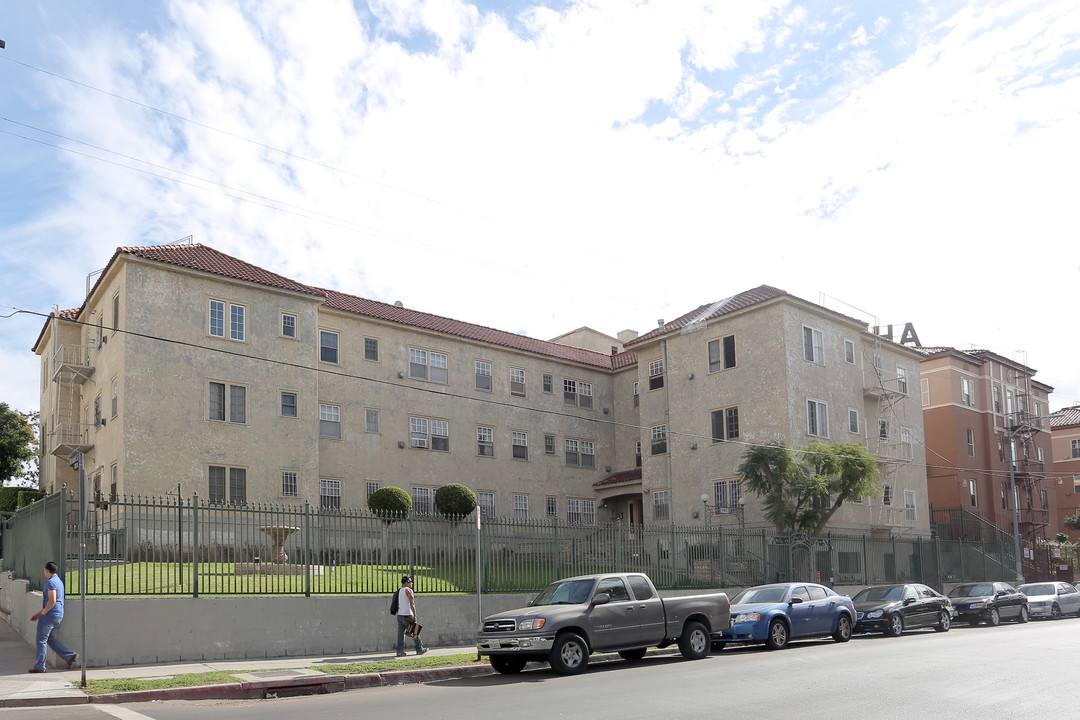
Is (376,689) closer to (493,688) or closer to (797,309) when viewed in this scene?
(493,688)

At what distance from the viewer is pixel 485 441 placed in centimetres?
4072

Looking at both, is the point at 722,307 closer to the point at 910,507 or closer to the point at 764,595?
the point at 910,507

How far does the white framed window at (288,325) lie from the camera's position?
3328 centimetres

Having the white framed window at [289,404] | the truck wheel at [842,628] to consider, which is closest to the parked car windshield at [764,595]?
the truck wheel at [842,628]

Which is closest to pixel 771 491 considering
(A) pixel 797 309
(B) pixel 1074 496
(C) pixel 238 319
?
(A) pixel 797 309

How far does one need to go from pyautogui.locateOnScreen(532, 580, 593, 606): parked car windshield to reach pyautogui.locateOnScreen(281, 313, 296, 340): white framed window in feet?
63.8

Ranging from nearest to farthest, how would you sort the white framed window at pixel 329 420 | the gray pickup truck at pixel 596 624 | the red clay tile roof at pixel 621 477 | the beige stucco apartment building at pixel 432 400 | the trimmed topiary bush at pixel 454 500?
the gray pickup truck at pixel 596 624, the beige stucco apartment building at pixel 432 400, the trimmed topiary bush at pixel 454 500, the white framed window at pixel 329 420, the red clay tile roof at pixel 621 477

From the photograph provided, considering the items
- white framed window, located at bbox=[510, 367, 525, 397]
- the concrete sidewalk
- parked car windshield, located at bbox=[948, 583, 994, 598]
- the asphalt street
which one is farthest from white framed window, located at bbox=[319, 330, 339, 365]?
parked car windshield, located at bbox=[948, 583, 994, 598]

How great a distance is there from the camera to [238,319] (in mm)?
32281

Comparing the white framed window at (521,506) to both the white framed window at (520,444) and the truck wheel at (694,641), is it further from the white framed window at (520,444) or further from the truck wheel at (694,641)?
the truck wheel at (694,641)

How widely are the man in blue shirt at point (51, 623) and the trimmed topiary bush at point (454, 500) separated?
19.8 m

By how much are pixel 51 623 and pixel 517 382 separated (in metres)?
28.8

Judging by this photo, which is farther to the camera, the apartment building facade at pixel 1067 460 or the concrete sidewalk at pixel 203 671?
the apartment building facade at pixel 1067 460

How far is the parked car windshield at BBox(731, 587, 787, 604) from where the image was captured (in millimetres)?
20156
